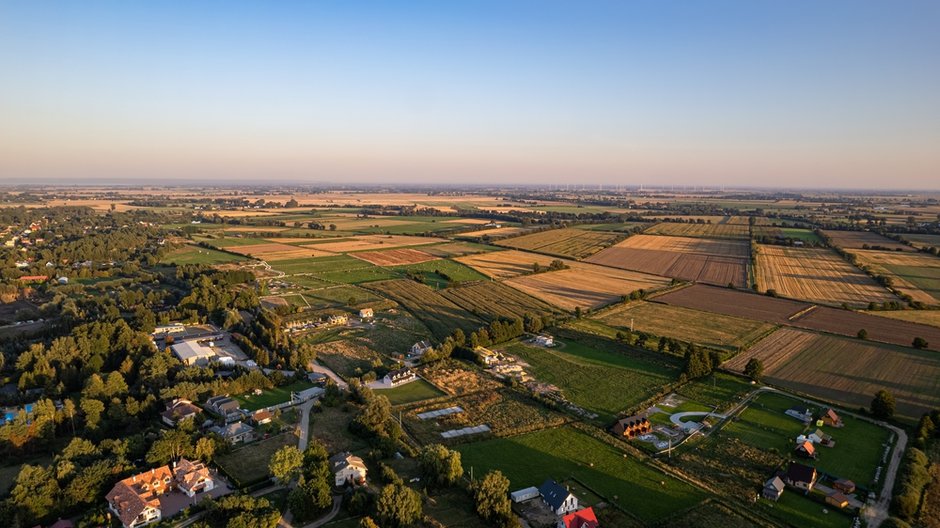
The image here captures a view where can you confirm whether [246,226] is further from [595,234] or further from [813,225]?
[813,225]

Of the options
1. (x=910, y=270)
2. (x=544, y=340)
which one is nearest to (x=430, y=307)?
(x=544, y=340)

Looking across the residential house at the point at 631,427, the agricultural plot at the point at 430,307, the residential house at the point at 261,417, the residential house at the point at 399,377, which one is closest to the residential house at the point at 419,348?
the agricultural plot at the point at 430,307

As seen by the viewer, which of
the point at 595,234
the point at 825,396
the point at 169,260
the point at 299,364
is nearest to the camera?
the point at 825,396

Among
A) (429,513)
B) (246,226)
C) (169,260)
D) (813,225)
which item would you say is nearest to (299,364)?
(429,513)

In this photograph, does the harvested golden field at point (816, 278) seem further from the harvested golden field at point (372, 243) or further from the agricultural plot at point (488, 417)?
the harvested golden field at point (372, 243)

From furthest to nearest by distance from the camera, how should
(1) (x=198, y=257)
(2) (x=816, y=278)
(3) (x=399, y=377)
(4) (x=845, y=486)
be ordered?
(1) (x=198, y=257) < (2) (x=816, y=278) < (3) (x=399, y=377) < (4) (x=845, y=486)

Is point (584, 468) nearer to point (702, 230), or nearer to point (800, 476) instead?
point (800, 476)

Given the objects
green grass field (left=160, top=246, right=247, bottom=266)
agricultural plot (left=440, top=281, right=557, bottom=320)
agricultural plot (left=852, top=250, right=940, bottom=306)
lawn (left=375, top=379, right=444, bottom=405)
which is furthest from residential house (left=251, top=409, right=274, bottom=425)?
agricultural plot (left=852, top=250, right=940, bottom=306)
